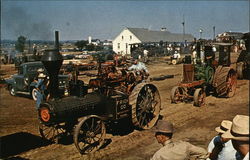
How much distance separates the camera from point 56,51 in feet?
22.2

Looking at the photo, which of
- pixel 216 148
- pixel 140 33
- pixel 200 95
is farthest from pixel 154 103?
pixel 140 33

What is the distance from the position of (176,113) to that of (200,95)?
5.12 ft

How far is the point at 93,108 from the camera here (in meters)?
7.36

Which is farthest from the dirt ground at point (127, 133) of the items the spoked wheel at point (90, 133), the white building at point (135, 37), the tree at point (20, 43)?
the white building at point (135, 37)

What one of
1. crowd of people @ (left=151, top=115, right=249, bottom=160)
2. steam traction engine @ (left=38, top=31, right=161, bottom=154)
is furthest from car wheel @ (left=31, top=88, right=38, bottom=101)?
crowd of people @ (left=151, top=115, right=249, bottom=160)

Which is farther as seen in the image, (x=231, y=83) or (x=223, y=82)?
(x=231, y=83)

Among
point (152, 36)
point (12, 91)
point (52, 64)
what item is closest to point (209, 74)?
point (52, 64)

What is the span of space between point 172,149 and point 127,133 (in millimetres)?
5121

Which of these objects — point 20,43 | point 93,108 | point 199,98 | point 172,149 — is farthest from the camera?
point 20,43

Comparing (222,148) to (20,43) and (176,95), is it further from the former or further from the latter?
(20,43)

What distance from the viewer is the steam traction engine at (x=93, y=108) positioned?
22.1 feet

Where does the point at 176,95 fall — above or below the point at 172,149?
below

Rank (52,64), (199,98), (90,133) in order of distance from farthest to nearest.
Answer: (199,98) → (90,133) → (52,64)

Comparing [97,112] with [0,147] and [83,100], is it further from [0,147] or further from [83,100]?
[0,147]
